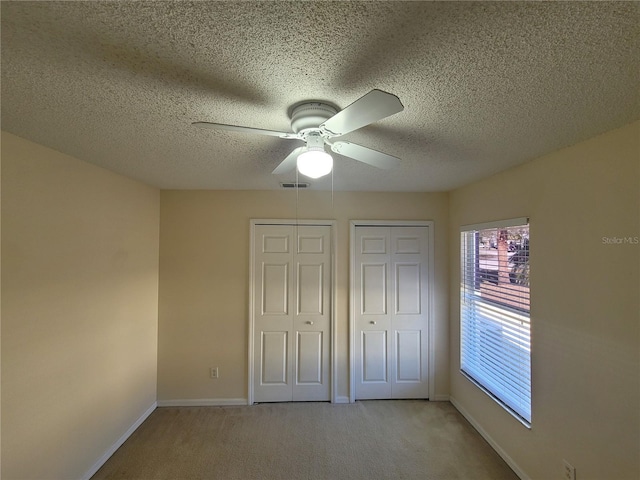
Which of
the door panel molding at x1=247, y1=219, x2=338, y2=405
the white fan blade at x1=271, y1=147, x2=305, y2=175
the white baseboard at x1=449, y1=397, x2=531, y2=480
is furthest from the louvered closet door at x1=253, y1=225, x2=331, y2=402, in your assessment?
the white fan blade at x1=271, y1=147, x2=305, y2=175

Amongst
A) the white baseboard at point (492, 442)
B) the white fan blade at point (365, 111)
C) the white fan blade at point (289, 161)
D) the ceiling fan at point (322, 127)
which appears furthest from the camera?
the white baseboard at point (492, 442)

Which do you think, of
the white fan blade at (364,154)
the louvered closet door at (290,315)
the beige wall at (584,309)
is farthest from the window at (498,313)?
the louvered closet door at (290,315)

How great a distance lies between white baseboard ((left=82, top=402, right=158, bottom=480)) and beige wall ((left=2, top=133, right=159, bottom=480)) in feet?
0.14

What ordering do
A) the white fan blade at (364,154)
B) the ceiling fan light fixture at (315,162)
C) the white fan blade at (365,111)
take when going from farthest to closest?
the white fan blade at (364,154), the ceiling fan light fixture at (315,162), the white fan blade at (365,111)

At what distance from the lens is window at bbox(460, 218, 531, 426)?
2191mm

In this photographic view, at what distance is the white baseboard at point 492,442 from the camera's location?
2185 millimetres

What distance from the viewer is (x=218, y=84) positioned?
1.12 metres

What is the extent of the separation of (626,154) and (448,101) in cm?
104

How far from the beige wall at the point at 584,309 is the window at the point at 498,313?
121mm

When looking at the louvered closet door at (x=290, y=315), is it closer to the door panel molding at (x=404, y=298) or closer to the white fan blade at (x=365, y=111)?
the door panel molding at (x=404, y=298)

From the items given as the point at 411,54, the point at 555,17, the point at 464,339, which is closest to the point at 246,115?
the point at 411,54

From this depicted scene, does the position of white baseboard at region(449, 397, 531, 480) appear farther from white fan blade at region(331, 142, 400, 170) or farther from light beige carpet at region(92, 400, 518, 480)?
white fan blade at region(331, 142, 400, 170)

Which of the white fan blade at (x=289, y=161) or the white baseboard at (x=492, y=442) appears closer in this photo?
the white fan blade at (x=289, y=161)

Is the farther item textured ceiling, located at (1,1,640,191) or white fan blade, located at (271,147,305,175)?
white fan blade, located at (271,147,305,175)
